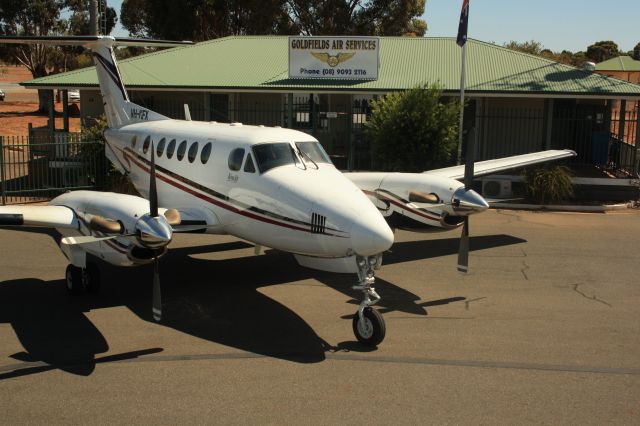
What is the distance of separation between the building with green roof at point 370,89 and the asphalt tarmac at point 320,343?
32.0 feet

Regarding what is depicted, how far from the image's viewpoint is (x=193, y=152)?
40.6ft

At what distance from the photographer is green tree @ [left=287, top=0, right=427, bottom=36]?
52.8 m

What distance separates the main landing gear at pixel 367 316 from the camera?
28.7 ft

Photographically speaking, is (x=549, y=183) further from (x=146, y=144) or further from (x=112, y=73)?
(x=112, y=73)

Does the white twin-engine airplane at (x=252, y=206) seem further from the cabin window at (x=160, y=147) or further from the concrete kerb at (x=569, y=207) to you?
the concrete kerb at (x=569, y=207)

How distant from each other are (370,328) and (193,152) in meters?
5.43

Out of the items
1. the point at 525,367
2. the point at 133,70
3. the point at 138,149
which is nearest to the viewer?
the point at 525,367

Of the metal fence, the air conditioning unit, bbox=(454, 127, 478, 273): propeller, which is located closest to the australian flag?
the air conditioning unit

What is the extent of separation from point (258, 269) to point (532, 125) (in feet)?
50.9

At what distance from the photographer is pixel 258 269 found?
1316 cm

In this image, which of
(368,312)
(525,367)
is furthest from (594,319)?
(368,312)

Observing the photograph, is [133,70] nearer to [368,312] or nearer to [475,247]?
[475,247]

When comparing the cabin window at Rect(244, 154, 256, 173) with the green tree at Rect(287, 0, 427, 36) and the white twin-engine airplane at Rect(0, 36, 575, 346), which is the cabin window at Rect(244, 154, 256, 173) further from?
the green tree at Rect(287, 0, 427, 36)

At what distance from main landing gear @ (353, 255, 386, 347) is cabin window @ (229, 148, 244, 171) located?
3.19 metres
